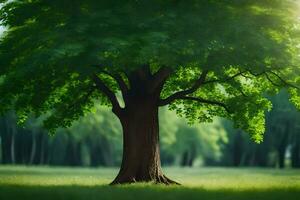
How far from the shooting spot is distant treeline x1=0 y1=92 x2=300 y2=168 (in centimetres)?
7138

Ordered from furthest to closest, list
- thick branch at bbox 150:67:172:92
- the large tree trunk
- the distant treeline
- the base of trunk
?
the distant treeline < the large tree trunk < the base of trunk < thick branch at bbox 150:67:172:92

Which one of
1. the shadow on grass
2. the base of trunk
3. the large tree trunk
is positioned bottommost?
the shadow on grass

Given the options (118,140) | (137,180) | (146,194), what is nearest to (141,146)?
(137,180)

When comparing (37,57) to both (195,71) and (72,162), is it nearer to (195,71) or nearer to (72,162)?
(195,71)

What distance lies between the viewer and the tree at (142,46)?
76.9 feet

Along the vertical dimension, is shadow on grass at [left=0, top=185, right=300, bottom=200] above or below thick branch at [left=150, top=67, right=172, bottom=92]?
below

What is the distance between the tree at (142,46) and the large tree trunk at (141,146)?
0.05 m

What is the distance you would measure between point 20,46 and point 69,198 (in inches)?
326

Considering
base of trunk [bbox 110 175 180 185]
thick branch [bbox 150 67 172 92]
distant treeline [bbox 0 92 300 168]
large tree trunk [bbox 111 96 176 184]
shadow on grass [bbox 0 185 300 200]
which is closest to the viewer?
shadow on grass [bbox 0 185 300 200]

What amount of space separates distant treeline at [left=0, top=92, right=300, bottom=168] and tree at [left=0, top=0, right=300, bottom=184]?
3812 cm

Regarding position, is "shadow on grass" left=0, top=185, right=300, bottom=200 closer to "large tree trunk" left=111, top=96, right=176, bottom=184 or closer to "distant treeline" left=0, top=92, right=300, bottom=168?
"large tree trunk" left=111, top=96, right=176, bottom=184

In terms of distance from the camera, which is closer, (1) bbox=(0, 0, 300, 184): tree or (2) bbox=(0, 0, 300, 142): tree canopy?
(2) bbox=(0, 0, 300, 142): tree canopy

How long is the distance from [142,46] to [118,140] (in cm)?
5997

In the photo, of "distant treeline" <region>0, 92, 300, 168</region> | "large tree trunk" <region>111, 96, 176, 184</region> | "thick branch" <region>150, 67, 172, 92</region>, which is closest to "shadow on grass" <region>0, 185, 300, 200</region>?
"large tree trunk" <region>111, 96, 176, 184</region>
